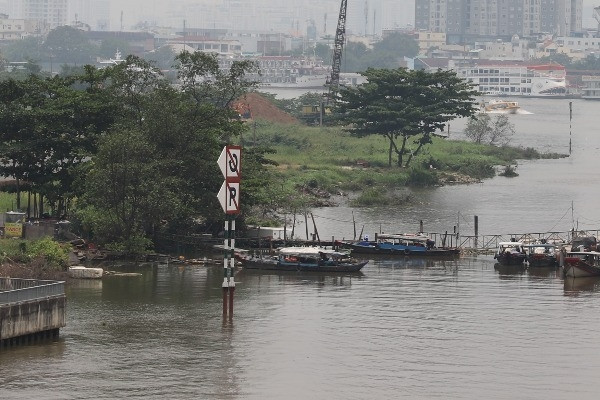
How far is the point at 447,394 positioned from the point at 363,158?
204 feet

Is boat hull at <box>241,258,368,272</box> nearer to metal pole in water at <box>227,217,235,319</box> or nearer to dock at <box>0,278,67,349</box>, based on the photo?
metal pole in water at <box>227,217,235,319</box>

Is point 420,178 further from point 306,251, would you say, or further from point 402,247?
point 306,251

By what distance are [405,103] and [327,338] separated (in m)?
54.7

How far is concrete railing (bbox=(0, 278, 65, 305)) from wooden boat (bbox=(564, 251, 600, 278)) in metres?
21.0

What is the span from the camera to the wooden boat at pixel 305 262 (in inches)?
2046

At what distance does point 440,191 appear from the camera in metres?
84.8

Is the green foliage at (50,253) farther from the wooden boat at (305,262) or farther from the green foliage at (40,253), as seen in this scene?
Result: the wooden boat at (305,262)

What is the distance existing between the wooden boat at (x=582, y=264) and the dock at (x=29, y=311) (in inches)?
812

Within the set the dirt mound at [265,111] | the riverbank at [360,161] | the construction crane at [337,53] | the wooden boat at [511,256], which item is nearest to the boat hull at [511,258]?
the wooden boat at [511,256]

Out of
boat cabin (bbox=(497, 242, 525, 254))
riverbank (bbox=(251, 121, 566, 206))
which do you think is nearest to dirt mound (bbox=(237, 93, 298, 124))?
riverbank (bbox=(251, 121, 566, 206))

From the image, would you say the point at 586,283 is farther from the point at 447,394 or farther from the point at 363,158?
the point at 363,158

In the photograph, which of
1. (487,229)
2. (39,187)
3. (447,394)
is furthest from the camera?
(487,229)

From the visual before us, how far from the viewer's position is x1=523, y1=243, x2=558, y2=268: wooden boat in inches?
2154

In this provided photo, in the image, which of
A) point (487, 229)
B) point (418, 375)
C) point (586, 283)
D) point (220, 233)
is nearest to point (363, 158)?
point (487, 229)
